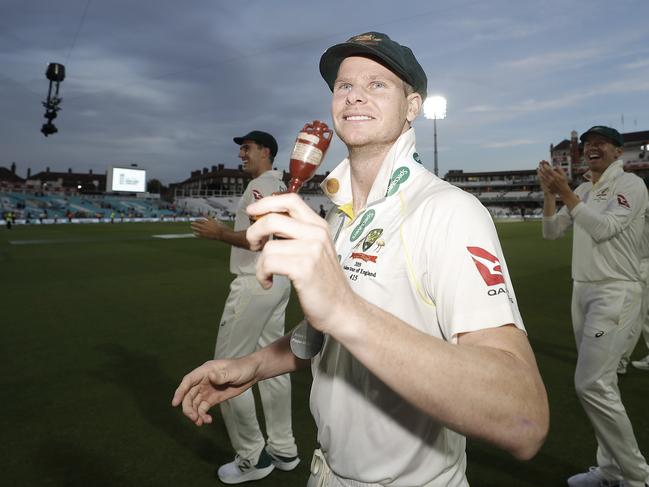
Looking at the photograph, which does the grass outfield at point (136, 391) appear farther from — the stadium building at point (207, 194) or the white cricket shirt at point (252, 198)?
the stadium building at point (207, 194)

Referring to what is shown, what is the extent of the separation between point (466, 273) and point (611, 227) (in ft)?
10.5

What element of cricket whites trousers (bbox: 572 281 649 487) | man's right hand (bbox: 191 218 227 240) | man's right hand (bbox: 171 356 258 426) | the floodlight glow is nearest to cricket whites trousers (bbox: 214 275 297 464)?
man's right hand (bbox: 191 218 227 240)

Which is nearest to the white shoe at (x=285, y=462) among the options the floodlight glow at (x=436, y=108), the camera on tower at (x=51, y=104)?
the camera on tower at (x=51, y=104)

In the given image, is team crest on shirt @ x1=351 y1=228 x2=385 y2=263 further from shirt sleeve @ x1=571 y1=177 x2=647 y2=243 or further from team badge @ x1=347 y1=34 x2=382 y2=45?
shirt sleeve @ x1=571 y1=177 x2=647 y2=243

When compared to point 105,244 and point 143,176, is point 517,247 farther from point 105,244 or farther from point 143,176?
point 143,176

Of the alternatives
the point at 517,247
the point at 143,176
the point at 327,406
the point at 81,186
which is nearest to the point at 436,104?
the point at 517,247

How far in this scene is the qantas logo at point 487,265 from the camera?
1.19 metres

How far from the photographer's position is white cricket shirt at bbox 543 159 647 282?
11.9ft

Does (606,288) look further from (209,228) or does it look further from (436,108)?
(436,108)

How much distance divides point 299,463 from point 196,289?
778 cm

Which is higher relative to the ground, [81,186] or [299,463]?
[81,186]

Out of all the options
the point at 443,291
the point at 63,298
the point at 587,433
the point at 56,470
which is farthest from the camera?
the point at 63,298

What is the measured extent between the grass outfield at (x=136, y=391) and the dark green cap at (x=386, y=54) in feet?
10.7

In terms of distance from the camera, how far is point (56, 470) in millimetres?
3553
